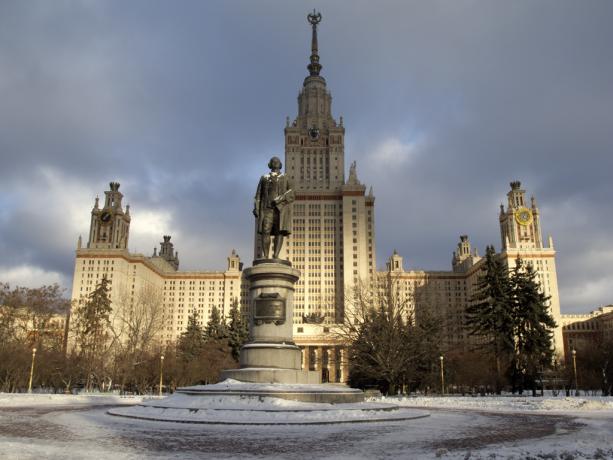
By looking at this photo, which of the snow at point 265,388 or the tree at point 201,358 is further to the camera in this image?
the tree at point 201,358

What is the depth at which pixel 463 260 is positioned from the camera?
6161 inches

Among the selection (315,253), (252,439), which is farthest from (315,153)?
(252,439)

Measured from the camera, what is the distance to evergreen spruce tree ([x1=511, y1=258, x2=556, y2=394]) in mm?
44531

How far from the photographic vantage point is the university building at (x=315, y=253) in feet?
376

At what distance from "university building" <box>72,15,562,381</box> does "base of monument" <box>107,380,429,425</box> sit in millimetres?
94255

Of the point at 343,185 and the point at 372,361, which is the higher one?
the point at 343,185

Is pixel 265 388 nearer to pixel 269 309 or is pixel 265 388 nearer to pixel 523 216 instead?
pixel 269 309

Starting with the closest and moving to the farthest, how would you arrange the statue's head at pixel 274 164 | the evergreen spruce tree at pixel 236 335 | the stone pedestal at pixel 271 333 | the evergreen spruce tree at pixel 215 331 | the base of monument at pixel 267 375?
the base of monument at pixel 267 375 → the stone pedestal at pixel 271 333 → the statue's head at pixel 274 164 → the evergreen spruce tree at pixel 236 335 → the evergreen spruce tree at pixel 215 331

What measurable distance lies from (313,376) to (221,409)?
→ 567 centimetres

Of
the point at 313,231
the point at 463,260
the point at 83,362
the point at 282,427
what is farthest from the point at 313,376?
the point at 463,260

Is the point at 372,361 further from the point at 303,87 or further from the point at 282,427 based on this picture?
the point at 303,87

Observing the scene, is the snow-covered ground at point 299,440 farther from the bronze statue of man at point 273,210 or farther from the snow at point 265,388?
the bronze statue of man at point 273,210

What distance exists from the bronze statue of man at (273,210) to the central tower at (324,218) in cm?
10144

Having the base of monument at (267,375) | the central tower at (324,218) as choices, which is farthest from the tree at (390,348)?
the central tower at (324,218)
